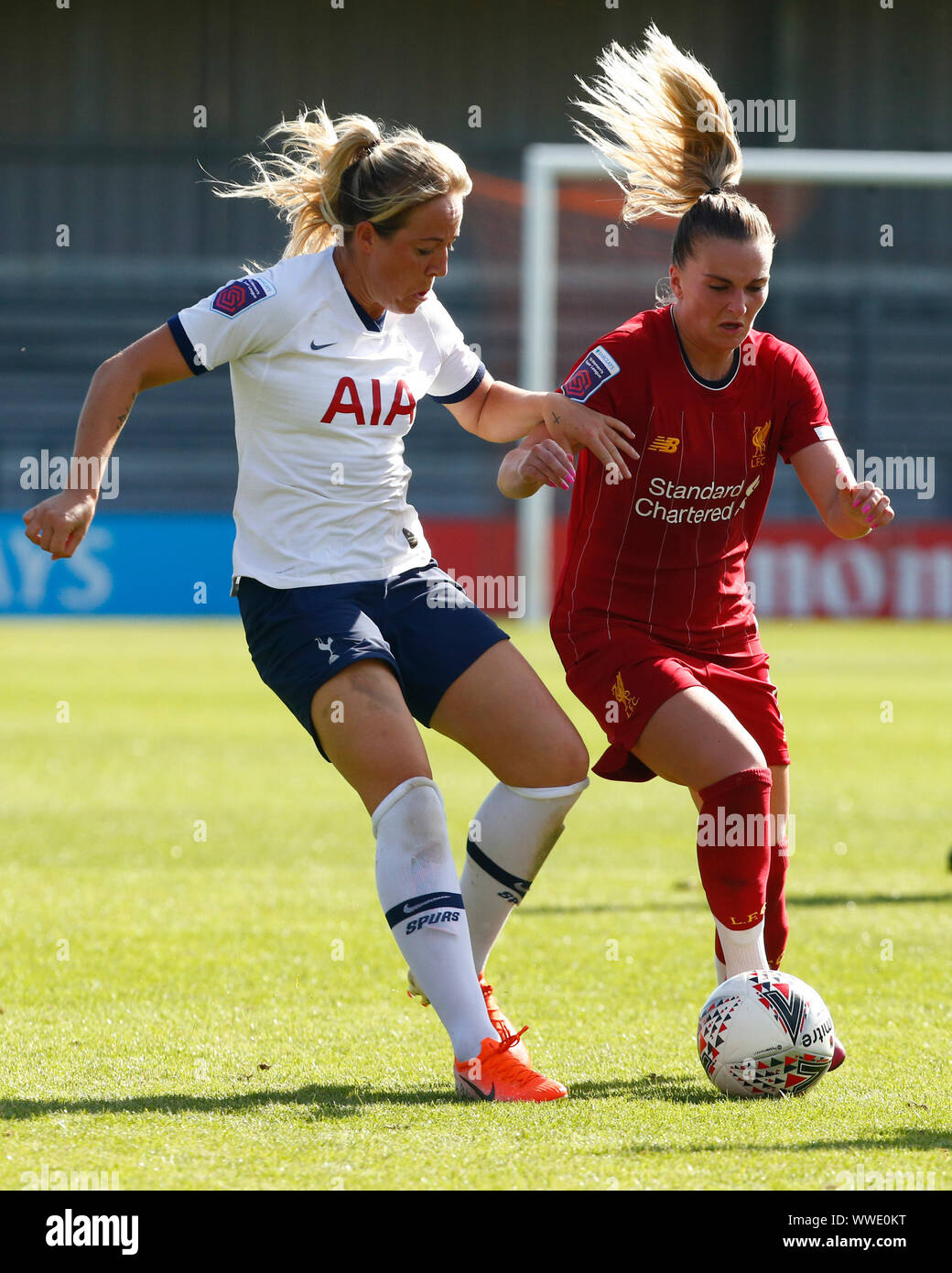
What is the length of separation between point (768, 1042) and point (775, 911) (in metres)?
0.60

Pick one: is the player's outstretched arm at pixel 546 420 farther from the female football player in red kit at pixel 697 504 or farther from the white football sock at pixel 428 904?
the white football sock at pixel 428 904

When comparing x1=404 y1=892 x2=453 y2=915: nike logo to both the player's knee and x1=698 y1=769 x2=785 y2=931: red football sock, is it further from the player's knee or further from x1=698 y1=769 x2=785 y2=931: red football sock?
x1=698 y1=769 x2=785 y2=931: red football sock

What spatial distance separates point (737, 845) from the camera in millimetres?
3664

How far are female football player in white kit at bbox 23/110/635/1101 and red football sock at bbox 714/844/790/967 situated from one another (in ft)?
1.72

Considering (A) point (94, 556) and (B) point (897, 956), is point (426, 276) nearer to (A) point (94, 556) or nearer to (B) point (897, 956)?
(B) point (897, 956)

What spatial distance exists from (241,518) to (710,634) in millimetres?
1117

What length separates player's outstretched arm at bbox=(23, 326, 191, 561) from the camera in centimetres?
342

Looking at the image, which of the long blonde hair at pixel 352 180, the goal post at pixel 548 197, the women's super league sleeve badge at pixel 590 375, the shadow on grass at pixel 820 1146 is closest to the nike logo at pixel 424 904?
the shadow on grass at pixel 820 1146

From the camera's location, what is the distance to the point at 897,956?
17.3 ft

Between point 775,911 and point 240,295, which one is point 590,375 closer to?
point 240,295

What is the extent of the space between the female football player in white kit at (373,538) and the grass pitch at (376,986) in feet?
1.25

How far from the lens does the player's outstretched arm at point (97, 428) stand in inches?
135

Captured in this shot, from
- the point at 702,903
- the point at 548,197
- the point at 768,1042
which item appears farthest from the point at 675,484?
the point at 548,197
